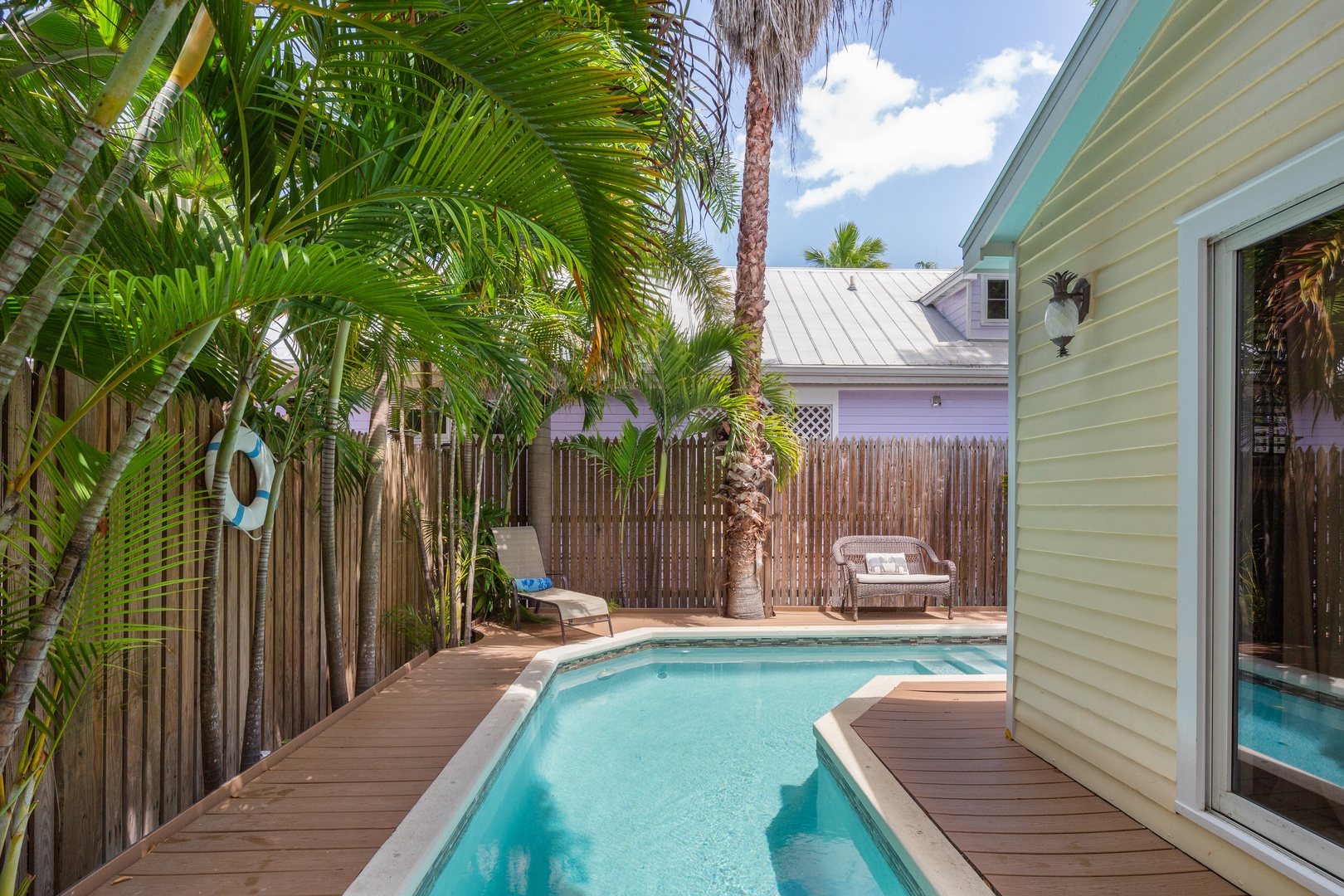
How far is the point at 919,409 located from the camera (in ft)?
34.4

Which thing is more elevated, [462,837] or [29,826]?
[29,826]

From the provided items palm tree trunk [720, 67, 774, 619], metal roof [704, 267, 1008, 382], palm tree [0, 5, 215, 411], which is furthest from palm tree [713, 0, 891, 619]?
palm tree [0, 5, 215, 411]

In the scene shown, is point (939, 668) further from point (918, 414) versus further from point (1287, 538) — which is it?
point (918, 414)

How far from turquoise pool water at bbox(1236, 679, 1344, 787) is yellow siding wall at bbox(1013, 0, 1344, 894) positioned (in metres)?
0.28

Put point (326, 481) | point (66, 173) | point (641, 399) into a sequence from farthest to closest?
1. point (641, 399)
2. point (326, 481)
3. point (66, 173)

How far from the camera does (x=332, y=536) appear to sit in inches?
162

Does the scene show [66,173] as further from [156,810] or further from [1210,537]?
[1210,537]

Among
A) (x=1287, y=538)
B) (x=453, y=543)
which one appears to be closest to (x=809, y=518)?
(x=453, y=543)

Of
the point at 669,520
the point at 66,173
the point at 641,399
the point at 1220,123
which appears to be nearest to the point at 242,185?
the point at 66,173

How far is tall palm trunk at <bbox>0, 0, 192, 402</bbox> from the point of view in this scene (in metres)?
1.42

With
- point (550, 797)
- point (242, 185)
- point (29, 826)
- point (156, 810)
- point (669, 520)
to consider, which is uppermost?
point (242, 185)

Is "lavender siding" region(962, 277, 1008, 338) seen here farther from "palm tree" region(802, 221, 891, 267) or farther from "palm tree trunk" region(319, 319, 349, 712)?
"palm tree" region(802, 221, 891, 267)

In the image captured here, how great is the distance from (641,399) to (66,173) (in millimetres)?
8912

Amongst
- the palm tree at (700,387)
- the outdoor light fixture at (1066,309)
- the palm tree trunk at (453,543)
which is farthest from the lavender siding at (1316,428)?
the palm tree at (700,387)
